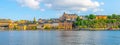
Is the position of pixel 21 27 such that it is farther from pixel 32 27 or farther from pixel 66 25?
pixel 66 25

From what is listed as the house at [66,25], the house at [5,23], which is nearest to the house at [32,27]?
the house at [5,23]

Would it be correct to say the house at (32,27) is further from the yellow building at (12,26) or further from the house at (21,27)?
the yellow building at (12,26)

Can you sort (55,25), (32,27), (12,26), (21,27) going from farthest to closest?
(32,27) → (12,26) → (21,27) → (55,25)

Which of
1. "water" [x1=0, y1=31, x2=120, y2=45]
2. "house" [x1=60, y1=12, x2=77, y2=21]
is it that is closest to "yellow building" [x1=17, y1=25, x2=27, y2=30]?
"house" [x1=60, y1=12, x2=77, y2=21]

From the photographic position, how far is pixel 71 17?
18088 cm

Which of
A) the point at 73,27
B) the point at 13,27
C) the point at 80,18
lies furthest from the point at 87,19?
the point at 13,27

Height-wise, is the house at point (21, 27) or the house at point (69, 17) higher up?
the house at point (69, 17)

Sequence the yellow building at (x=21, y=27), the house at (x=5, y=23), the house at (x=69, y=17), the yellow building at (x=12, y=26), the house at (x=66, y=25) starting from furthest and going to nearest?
the house at (x=69, y=17) < the house at (x=5, y=23) < the yellow building at (x=12, y=26) < the yellow building at (x=21, y=27) < the house at (x=66, y=25)

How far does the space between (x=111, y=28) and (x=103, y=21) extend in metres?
8.96

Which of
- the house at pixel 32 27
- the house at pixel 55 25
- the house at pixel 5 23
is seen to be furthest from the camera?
the house at pixel 5 23

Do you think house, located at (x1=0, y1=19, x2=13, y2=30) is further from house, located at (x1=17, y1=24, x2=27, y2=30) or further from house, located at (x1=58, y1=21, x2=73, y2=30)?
house, located at (x1=58, y1=21, x2=73, y2=30)

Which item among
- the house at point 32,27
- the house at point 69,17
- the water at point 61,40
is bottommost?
the house at point 32,27

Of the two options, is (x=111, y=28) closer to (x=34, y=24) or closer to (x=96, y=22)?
(x=96, y=22)

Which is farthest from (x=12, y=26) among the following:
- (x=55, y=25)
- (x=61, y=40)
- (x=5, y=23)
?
(x=61, y=40)
